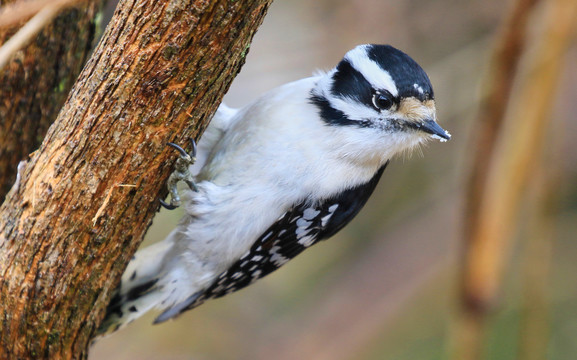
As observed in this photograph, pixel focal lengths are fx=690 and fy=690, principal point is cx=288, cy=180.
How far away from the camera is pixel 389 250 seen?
5105mm

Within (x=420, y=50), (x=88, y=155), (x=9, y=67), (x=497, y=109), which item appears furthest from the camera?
(x=420, y=50)

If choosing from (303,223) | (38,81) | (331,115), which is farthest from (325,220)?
(38,81)

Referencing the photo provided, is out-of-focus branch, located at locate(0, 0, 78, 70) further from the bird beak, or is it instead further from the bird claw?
the bird beak

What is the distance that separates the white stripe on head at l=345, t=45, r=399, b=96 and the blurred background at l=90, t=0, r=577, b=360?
157 cm

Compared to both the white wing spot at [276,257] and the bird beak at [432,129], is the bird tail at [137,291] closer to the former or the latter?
the white wing spot at [276,257]

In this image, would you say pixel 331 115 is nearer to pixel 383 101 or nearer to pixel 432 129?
pixel 383 101

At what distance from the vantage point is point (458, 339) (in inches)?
98.3

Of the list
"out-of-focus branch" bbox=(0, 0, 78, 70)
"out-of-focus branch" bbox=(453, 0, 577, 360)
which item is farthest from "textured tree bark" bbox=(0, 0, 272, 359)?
"out-of-focus branch" bbox=(453, 0, 577, 360)

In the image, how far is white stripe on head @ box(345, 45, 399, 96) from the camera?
102 inches

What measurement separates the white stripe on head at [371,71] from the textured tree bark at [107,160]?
68cm

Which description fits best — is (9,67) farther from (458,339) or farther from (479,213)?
(458,339)

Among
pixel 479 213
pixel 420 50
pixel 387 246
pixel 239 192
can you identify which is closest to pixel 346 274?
pixel 387 246

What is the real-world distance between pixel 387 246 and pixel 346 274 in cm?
39

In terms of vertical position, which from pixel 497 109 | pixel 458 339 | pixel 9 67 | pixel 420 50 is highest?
pixel 420 50
